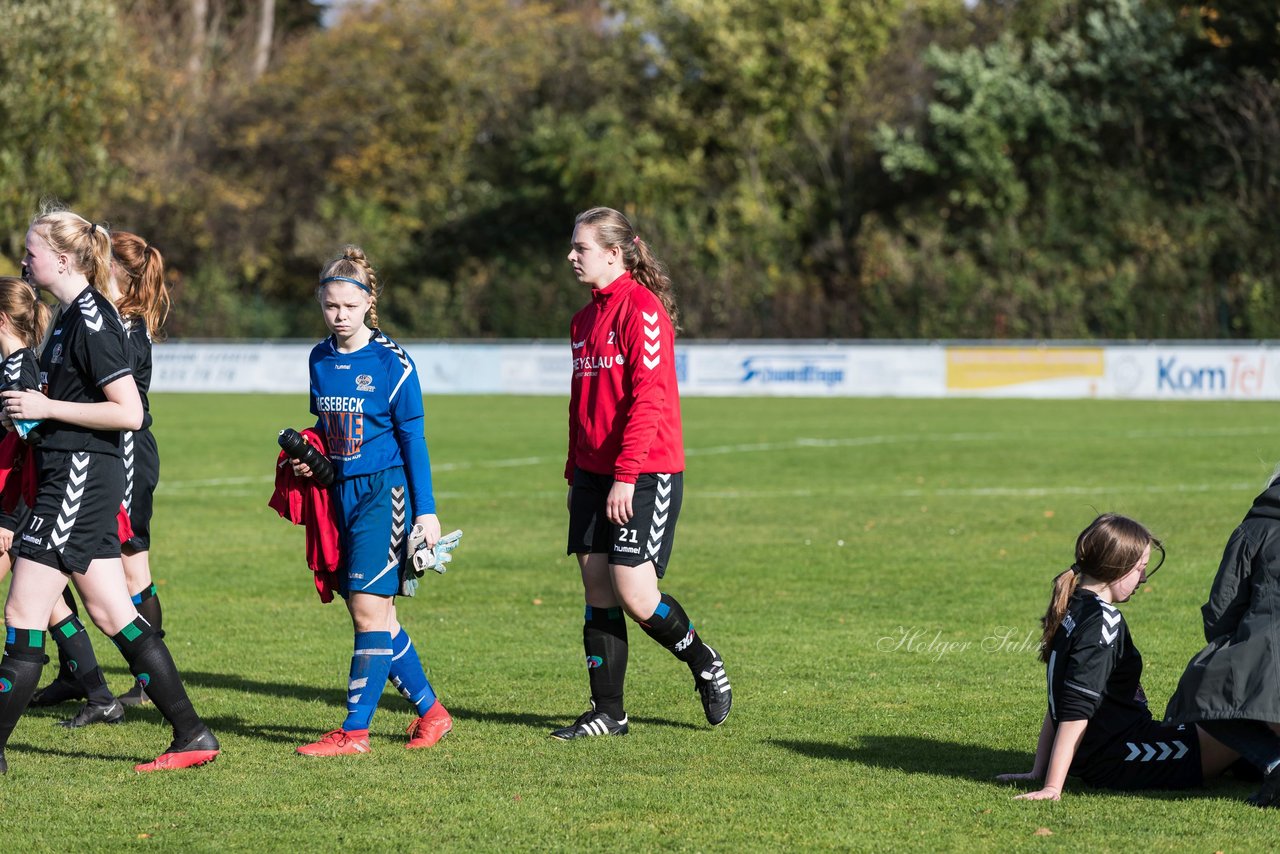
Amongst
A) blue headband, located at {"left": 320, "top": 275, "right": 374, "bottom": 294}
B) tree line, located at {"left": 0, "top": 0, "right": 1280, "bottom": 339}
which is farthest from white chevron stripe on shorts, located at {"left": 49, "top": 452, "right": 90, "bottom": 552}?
tree line, located at {"left": 0, "top": 0, "right": 1280, "bottom": 339}

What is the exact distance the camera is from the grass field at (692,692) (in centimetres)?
496

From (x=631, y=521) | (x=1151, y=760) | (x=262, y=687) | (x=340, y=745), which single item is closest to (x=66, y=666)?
(x=262, y=687)

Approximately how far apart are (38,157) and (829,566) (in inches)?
1478

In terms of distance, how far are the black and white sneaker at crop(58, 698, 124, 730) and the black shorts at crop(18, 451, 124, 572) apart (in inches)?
50.2

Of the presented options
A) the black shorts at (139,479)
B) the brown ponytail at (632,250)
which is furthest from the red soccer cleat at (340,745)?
the brown ponytail at (632,250)

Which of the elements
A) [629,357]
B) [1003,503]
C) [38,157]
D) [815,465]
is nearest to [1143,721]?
[629,357]

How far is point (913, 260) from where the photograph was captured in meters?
44.2

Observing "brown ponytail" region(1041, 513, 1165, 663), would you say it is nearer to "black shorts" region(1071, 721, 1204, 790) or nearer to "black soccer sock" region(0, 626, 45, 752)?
"black shorts" region(1071, 721, 1204, 790)

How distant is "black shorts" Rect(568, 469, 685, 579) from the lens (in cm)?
607

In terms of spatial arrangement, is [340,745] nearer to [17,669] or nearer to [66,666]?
[17,669]

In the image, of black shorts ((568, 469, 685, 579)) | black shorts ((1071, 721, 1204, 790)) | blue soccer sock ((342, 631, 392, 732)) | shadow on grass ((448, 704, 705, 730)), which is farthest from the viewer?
shadow on grass ((448, 704, 705, 730))

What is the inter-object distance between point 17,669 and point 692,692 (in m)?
2.84

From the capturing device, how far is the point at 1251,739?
17.0 ft

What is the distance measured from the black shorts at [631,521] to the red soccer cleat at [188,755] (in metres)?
1.49
